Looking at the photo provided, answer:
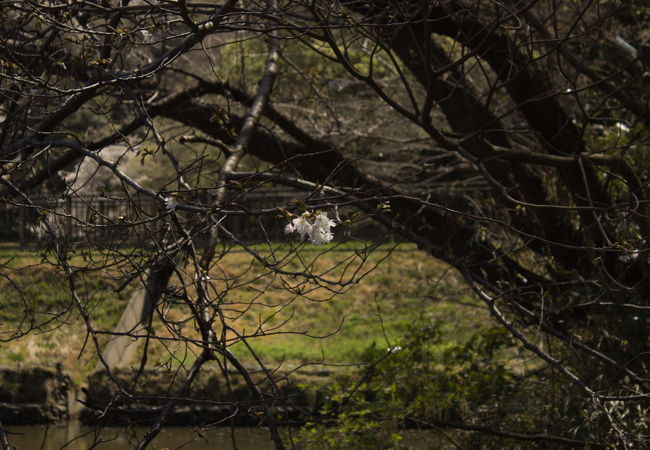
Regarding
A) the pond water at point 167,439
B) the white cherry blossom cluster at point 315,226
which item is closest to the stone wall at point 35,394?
the pond water at point 167,439

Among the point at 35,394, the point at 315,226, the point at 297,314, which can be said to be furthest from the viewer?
the point at 297,314

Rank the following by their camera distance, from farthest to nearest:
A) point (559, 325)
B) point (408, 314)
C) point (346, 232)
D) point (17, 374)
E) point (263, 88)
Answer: point (408, 314), point (17, 374), point (559, 325), point (263, 88), point (346, 232)

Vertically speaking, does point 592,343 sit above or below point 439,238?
A: below

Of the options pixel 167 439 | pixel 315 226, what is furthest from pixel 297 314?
pixel 315 226

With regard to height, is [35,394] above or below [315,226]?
above

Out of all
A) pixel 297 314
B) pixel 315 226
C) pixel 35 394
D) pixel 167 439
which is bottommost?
pixel 167 439

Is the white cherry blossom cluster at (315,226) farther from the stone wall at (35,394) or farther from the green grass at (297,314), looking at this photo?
the stone wall at (35,394)

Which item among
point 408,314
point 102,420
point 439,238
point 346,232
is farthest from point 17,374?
point 346,232

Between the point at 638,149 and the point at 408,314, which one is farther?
the point at 408,314

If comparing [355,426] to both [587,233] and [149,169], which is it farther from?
[149,169]

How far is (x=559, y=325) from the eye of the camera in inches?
264

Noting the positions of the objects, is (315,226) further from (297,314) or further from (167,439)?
(297,314)

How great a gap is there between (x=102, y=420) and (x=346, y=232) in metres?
1.24

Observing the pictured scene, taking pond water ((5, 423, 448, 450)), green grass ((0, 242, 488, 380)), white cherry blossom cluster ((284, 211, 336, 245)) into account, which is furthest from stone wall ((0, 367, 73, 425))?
white cherry blossom cluster ((284, 211, 336, 245))
